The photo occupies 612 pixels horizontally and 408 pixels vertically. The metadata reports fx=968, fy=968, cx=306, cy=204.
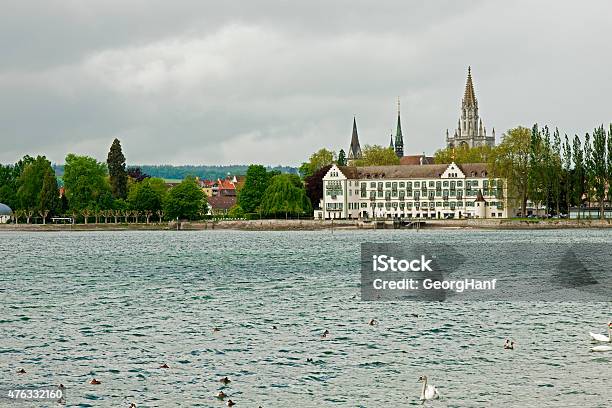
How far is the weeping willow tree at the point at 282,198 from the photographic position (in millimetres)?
165500

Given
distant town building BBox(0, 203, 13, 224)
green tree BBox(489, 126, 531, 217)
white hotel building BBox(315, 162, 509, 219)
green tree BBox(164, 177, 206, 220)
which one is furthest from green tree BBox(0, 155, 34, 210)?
green tree BBox(489, 126, 531, 217)

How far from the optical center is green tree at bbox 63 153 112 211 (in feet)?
529

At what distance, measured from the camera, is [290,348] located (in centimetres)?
2912

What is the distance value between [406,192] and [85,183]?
63872 mm

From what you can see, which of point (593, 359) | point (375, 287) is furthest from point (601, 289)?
point (593, 359)

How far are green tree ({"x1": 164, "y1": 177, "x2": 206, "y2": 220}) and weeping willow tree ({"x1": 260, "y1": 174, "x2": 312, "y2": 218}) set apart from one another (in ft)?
38.3

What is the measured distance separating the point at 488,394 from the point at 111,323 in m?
17.0

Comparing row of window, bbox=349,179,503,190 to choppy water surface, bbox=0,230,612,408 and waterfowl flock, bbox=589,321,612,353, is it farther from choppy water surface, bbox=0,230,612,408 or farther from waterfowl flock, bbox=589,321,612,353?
waterfowl flock, bbox=589,321,612,353

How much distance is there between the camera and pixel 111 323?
35.2m

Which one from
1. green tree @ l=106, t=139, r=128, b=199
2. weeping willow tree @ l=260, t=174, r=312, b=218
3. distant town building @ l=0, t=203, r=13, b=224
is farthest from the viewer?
green tree @ l=106, t=139, r=128, b=199

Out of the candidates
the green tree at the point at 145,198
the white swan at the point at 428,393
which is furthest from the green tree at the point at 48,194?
the white swan at the point at 428,393

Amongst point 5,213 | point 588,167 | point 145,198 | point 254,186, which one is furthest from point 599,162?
point 5,213

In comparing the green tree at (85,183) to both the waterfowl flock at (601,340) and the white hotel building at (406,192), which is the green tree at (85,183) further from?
the waterfowl flock at (601,340)

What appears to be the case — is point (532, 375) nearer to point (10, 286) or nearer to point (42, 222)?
point (10, 286)
